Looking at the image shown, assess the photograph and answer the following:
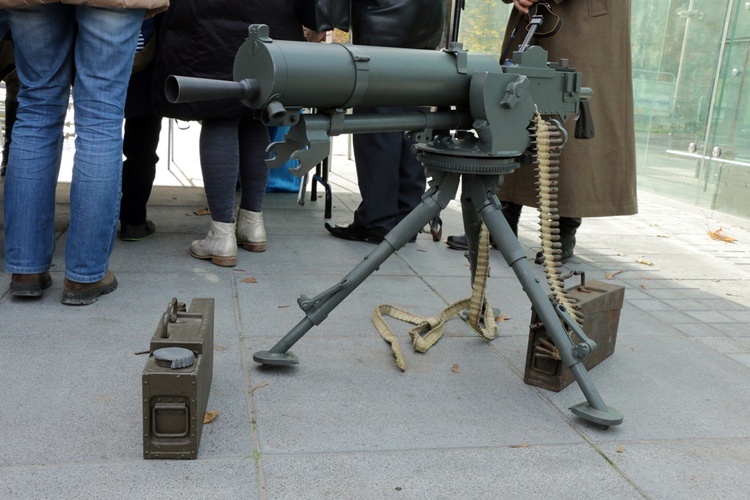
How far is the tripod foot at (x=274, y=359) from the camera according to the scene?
108 inches

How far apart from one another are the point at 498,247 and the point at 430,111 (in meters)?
0.50

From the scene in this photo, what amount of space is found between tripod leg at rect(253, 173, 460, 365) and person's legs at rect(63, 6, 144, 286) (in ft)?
3.41

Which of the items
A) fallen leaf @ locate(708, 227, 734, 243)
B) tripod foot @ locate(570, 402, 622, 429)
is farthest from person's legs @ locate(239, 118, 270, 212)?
fallen leaf @ locate(708, 227, 734, 243)

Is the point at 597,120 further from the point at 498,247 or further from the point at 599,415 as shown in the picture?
Result: the point at 599,415

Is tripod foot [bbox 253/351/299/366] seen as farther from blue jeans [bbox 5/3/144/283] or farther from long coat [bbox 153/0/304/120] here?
long coat [bbox 153/0/304/120]

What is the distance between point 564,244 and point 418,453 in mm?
2740

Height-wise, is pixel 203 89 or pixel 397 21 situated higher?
pixel 397 21

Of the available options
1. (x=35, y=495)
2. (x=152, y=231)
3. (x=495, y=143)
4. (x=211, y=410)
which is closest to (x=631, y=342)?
(x=495, y=143)

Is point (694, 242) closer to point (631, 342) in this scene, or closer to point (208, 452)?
point (631, 342)

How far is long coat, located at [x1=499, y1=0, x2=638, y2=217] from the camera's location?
4480 mm

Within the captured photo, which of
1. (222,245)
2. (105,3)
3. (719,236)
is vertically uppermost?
(105,3)

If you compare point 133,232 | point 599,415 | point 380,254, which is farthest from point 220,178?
point 599,415

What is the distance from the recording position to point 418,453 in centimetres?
227

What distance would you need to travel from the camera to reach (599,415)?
2488 millimetres
